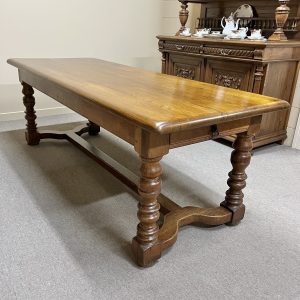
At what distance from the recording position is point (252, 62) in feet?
8.30

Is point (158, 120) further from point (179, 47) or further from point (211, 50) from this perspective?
point (179, 47)

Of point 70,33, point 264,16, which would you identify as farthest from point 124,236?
point 70,33

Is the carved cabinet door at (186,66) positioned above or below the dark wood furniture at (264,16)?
below

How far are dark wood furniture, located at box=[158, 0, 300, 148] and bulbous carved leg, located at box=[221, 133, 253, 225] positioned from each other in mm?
1151

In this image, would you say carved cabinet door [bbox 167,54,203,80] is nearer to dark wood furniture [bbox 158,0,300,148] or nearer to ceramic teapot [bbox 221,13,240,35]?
dark wood furniture [bbox 158,0,300,148]

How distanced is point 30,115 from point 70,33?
4.57ft

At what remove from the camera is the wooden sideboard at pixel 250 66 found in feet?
8.26

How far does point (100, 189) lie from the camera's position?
2.09 meters

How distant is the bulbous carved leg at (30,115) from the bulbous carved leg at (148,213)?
1.63m

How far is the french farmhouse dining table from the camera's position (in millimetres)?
1214

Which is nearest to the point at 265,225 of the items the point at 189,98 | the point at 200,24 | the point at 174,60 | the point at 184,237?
the point at 184,237

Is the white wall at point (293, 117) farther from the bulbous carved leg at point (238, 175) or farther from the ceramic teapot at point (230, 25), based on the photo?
the bulbous carved leg at point (238, 175)

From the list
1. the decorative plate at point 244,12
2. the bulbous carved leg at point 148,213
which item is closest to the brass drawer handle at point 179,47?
the decorative plate at point 244,12

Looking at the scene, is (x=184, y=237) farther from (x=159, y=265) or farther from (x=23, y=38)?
(x=23, y=38)
